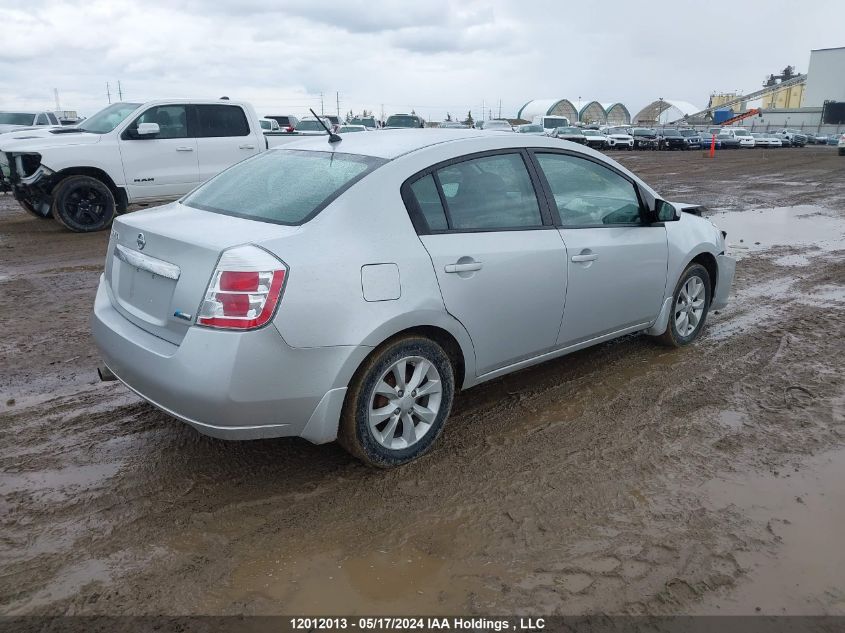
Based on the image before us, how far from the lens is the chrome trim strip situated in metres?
3.18

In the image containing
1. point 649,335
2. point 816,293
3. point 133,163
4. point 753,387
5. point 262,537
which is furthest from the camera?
point 133,163

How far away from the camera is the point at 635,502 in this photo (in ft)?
10.8

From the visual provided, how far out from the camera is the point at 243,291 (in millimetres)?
2953

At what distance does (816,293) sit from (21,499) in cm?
709

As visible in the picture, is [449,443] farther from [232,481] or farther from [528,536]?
[232,481]

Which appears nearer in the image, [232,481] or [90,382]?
→ [232,481]

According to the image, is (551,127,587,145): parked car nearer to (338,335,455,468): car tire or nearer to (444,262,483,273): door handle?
(444,262,483,273): door handle

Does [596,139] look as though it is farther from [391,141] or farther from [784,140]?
[391,141]

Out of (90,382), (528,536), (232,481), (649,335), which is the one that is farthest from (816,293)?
(90,382)

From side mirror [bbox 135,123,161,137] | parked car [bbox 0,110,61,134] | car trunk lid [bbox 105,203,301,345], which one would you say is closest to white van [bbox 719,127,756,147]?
parked car [bbox 0,110,61,134]

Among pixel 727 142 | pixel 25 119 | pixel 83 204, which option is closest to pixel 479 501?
pixel 83 204

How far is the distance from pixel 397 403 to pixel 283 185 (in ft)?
4.38

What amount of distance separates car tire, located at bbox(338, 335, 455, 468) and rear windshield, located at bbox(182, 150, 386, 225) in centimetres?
80

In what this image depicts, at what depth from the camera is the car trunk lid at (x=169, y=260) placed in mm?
3070
